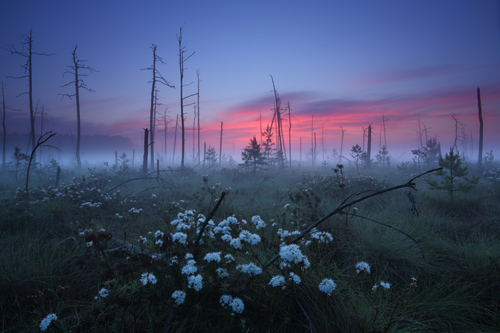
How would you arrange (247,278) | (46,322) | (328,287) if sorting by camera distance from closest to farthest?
1. (46,322)
2. (328,287)
3. (247,278)

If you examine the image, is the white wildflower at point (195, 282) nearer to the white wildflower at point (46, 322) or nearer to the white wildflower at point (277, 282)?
the white wildflower at point (277, 282)

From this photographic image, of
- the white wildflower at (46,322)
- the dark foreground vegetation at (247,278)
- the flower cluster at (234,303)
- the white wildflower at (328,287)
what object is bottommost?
the dark foreground vegetation at (247,278)

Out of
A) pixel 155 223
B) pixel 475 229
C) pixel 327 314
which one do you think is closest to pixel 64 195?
pixel 155 223

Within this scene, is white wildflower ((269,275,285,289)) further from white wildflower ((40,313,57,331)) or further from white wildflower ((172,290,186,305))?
white wildflower ((40,313,57,331))

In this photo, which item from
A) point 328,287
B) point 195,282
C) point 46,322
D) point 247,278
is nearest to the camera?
point 46,322

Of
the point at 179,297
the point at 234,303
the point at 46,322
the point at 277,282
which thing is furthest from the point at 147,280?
the point at 277,282

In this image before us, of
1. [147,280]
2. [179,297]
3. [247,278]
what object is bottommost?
[247,278]

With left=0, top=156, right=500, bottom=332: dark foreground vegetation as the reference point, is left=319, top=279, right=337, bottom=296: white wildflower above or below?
above

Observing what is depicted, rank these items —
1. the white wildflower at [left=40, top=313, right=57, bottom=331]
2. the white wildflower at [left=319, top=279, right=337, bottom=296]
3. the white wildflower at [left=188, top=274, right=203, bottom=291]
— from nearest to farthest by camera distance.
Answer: the white wildflower at [left=40, top=313, right=57, bottom=331] → the white wildflower at [left=188, top=274, right=203, bottom=291] → the white wildflower at [left=319, top=279, right=337, bottom=296]

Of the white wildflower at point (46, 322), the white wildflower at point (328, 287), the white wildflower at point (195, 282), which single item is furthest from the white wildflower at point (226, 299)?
the white wildflower at point (46, 322)

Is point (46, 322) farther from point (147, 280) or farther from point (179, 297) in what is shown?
point (179, 297)

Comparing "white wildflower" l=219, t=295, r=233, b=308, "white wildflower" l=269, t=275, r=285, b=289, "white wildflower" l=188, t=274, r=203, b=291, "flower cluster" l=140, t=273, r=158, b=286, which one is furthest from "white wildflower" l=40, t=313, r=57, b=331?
"white wildflower" l=269, t=275, r=285, b=289

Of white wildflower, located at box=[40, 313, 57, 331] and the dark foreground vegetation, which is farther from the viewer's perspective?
the dark foreground vegetation

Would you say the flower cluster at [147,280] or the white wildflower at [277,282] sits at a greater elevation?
the flower cluster at [147,280]
